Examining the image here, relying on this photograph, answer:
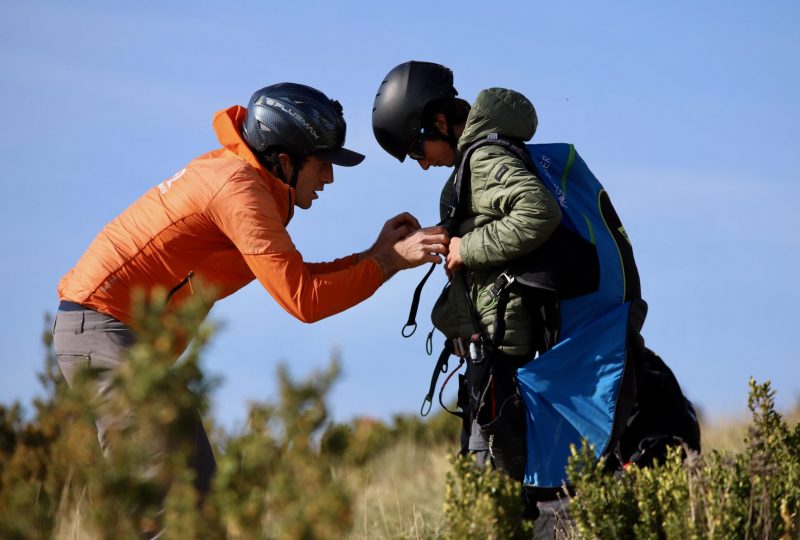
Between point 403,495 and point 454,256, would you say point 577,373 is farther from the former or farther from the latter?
point 403,495

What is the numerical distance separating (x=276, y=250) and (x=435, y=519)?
3839mm

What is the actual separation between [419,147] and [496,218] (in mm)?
681

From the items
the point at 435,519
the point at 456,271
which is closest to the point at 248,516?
the point at 456,271

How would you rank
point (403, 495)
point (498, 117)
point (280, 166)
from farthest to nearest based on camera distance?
point (403, 495) < point (280, 166) < point (498, 117)

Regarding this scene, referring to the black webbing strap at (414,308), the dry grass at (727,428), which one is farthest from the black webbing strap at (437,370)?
the dry grass at (727,428)

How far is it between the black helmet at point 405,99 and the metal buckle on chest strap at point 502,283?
0.94 m

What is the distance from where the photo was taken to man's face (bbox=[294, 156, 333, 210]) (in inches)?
234

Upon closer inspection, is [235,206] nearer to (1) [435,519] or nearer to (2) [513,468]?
(2) [513,468]

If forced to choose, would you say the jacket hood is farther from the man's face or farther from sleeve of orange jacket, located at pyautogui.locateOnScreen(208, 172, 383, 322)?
sleeve of orange jacket, located at pyautogui.locateOnScreen(208, 172, 383, 322)

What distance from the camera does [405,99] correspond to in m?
5.82

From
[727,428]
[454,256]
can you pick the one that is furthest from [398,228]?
[727,428]

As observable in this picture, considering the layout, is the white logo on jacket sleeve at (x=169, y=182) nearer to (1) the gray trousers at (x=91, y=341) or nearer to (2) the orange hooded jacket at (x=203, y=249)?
(2) the orange hooded jacket at (x=203, y=249)

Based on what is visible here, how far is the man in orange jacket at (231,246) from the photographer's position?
212 inches

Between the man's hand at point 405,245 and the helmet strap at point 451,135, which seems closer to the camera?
the man's hand at point 405,245
